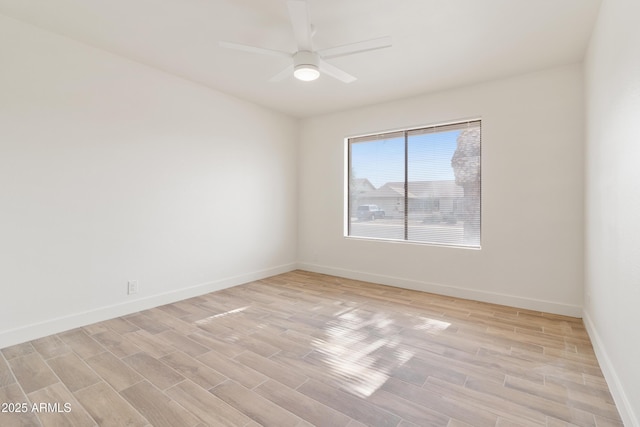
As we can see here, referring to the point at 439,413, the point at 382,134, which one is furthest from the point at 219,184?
the point at 439,413

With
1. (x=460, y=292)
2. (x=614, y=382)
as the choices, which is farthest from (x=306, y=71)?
(x=460, y=292)

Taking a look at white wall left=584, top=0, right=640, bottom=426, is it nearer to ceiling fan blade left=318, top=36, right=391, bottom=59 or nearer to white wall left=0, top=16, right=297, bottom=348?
ceiling fan blade left=318, top=36, right=391, bottom=59

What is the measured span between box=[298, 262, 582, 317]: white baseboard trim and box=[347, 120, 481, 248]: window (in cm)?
58

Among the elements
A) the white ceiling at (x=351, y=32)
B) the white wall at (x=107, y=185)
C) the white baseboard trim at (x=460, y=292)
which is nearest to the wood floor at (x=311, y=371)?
the white baseboard trim at (x=460, y=292)

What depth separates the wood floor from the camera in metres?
1.62

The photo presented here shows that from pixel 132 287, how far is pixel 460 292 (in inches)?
149

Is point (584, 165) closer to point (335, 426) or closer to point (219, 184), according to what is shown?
point (335, 426)

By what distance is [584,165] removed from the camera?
2.94m

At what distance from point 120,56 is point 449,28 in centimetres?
314

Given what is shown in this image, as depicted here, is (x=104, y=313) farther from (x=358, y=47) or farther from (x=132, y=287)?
(x=358, y=47)

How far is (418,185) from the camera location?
415 cm

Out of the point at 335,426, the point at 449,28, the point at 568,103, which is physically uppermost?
the point at 449,28

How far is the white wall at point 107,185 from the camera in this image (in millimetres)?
2416

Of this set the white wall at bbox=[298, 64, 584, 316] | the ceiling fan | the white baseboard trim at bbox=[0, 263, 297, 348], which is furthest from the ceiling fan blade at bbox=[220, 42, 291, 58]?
the white baseboard trim at bbox=[0, 263, 297, 348]
